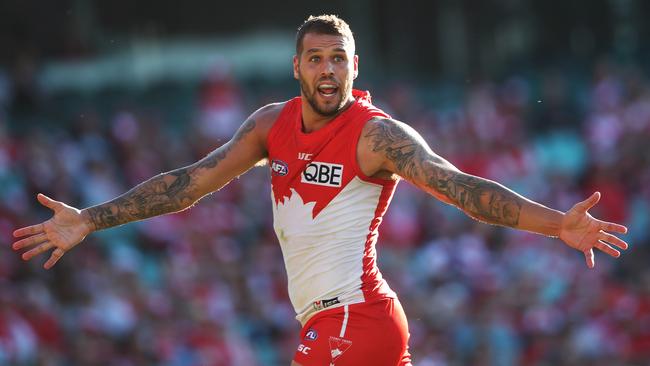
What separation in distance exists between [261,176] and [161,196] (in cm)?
824

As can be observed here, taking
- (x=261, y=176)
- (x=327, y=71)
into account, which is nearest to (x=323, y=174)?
(x=327, y=71)

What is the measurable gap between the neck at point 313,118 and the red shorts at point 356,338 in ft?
3.24

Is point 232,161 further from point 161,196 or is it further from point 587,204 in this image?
point 587,204

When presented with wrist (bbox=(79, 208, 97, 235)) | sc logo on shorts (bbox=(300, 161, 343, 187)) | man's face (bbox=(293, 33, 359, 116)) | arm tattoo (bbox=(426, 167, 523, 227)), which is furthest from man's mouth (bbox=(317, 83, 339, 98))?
wrist (bbox=(79, 208, 97, 235))

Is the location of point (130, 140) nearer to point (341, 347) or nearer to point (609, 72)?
point (609, 72)

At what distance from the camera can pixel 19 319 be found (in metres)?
12.4

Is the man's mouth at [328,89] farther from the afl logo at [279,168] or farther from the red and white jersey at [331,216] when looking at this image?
the afl logo at [279,168]

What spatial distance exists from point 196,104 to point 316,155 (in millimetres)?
11584

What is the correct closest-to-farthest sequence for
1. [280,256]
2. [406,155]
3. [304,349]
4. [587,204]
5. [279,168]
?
1. [587,204]
2. [406,155]
3. [304,349]
4. [279,168]
5. [280,256]

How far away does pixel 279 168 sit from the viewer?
21.4ft

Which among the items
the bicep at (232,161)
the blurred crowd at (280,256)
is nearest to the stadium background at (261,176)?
the blurred crowd at (280,256)

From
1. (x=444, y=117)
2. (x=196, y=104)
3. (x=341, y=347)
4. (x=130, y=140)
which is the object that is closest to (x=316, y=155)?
(x=341, y=347)

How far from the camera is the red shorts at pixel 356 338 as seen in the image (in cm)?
618

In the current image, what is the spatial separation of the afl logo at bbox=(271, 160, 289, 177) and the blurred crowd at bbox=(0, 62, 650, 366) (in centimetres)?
618
